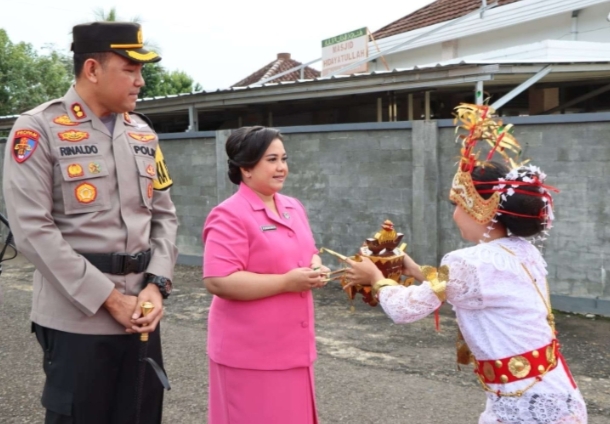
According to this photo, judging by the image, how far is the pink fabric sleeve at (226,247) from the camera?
267cm

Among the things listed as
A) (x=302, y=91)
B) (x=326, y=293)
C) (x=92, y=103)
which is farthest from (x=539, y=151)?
(x=92, y=103)

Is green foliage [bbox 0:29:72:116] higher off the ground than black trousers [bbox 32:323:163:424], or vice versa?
green foliage [bbox 0:29:72:116]

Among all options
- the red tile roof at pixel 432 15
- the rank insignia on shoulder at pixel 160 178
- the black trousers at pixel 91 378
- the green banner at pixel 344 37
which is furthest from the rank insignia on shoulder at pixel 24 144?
the red tile roof at pixel 432 15

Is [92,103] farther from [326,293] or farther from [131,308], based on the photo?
[326,293]

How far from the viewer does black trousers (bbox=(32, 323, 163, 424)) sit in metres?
2.41

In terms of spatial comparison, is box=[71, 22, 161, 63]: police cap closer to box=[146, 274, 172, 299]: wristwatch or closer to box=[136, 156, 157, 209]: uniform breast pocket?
box=[136, 156, 157, 209]: uniform breast pocket

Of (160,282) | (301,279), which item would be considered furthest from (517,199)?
(160,282)

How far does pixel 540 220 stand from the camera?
95.2 inches

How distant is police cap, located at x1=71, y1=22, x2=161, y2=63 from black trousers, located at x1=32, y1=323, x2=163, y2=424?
102cm

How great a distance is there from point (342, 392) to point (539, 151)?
334 centimetres

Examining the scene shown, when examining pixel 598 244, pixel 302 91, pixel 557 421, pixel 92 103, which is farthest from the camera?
pixel 302 91

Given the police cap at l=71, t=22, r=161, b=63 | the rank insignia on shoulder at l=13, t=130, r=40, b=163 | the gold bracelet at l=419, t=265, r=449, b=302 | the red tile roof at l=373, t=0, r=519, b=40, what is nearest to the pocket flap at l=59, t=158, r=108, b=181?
the rank insignia on shoulder at l=13, t=130, r=40, b=163

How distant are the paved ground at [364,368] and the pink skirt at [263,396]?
1.43m

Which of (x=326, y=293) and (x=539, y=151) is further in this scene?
(x=326, y=293)
